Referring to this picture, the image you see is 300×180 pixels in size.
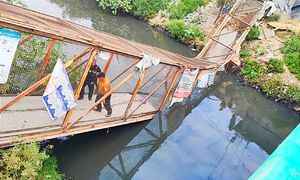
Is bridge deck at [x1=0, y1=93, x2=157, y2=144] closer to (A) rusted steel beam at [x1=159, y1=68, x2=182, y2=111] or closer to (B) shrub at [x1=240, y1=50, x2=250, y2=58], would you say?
(A) rusted steel beam at [x1=159, y1=68, x2=182, y2=111]

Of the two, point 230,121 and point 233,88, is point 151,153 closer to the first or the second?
point 230,121

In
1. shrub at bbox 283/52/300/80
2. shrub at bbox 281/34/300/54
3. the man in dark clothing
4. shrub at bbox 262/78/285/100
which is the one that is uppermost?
shrub at bbox 281/34/300/54

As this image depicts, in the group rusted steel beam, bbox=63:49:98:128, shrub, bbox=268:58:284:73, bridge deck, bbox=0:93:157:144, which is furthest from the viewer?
shrub, bbox=268:58:284:73

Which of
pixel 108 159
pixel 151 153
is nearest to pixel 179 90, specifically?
pixel 151 153

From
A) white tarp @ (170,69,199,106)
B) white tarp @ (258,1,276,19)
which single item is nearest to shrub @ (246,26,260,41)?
white tarp @ (258,1,276,19)

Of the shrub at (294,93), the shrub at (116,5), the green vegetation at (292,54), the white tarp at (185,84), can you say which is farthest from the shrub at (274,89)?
the shrub at (116,5)

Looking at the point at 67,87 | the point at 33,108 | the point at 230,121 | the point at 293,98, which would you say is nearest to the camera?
the point at 67,87
